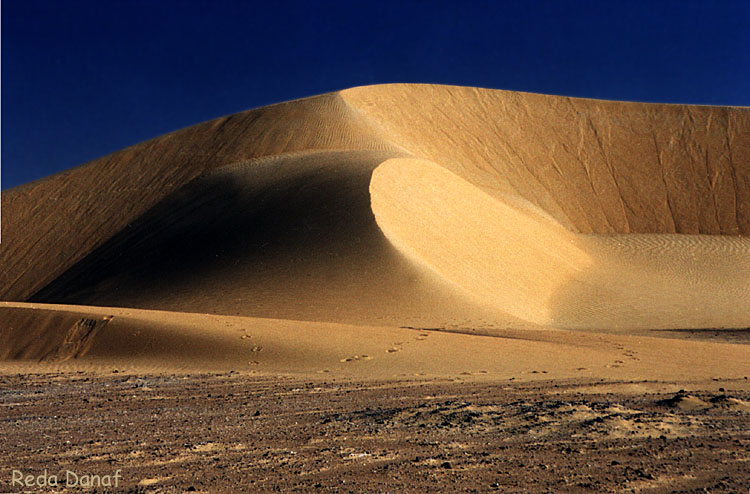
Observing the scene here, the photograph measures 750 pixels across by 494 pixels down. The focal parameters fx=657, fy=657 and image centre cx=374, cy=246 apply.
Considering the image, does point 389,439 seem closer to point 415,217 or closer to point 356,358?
point 356,358

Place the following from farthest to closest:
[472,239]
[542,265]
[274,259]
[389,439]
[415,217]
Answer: [542,265] → [472,239] → [415,217] → [274,259] → [389,439]

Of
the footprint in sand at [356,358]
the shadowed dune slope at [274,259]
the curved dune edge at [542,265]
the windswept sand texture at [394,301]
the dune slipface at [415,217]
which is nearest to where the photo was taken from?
the windswept sand texture at [394,301]

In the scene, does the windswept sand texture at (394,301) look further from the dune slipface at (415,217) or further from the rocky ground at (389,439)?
the dune slipface at (415,217)

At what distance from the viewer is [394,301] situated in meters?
20.1

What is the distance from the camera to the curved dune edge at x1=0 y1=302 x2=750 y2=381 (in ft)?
37.8

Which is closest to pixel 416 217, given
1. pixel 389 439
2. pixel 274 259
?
pixel 274 259

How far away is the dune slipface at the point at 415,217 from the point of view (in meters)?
22.5

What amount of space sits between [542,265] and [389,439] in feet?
77.6

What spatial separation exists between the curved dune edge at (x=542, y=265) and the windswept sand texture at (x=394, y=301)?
6.9 inches

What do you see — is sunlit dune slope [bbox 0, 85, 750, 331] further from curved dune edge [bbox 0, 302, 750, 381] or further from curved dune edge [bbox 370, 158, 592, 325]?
curved dune edge [bbox 0, 302, 750, 381]

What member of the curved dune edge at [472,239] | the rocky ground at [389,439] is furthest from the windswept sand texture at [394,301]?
the curved dune edge at [472,239]

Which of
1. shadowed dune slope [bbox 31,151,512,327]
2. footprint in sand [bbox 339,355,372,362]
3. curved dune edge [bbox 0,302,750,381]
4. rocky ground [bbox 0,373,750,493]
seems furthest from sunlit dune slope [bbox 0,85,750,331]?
rocky ground [bbox 0,373,750,493]

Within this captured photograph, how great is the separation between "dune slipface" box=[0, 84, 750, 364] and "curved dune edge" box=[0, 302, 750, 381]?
291 centimetres

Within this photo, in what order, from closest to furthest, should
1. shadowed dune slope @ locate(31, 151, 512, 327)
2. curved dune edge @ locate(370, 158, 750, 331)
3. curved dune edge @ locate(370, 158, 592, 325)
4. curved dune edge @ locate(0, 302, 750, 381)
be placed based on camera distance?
1. curved dune edge @ locate(0, 302, 750, 381)
2. shadowed dune slope @ locate(31, 151, 512, 327)
3. curved dune edge @ locate(370, 158, 750, 331)
4. curved dune edge @ locate(370, 158, 592, 325)
